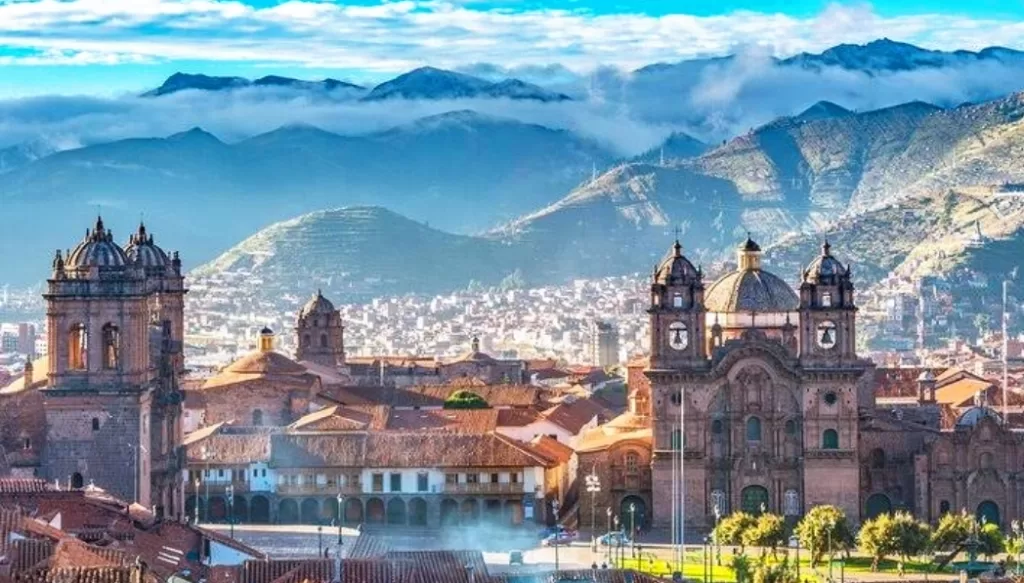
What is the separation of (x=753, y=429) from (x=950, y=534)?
12392mm

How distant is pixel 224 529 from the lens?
3976 inches

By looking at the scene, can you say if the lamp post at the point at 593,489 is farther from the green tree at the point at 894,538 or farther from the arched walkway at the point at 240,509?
the arched walkway at the point at 240,509

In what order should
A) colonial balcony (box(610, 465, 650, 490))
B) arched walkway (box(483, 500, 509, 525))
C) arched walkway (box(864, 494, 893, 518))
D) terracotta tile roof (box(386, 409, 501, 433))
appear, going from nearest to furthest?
colonial balcony (box(610, 465, 650, 490))
arched walkway (box(864, 494, 893, 518))
arched walkway (box(483, 500, 509, 525))
terracotta tile roof (box(386, 409, 501, 433))

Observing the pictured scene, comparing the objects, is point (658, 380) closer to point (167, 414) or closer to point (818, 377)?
point (818, 377)

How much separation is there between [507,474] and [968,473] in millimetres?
16039

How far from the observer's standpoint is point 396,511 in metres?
108

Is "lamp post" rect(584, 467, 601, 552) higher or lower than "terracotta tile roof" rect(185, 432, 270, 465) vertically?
lower

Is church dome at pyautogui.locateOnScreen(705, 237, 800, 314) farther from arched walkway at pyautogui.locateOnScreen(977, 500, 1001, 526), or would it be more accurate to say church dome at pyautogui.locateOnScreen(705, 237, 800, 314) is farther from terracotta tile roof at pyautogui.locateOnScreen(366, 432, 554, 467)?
arched walkway at pyautogui.locateOnScreen(977, 500, 1001, 526)

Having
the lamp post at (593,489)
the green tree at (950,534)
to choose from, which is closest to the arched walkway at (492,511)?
the lamp post at (593,489)

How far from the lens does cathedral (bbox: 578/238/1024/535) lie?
104562 millimetres

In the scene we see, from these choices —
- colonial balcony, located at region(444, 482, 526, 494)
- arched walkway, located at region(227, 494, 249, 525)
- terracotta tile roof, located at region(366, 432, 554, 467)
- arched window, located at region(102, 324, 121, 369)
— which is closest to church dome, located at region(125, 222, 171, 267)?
arched walkway, located at region(227, 494, 249, 525)

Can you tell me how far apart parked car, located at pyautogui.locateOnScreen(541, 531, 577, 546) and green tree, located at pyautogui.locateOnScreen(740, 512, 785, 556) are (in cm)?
625

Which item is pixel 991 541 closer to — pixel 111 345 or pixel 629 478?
pixel 629 478

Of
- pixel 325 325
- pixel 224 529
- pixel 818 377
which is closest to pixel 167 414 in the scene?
pixel 224 529
